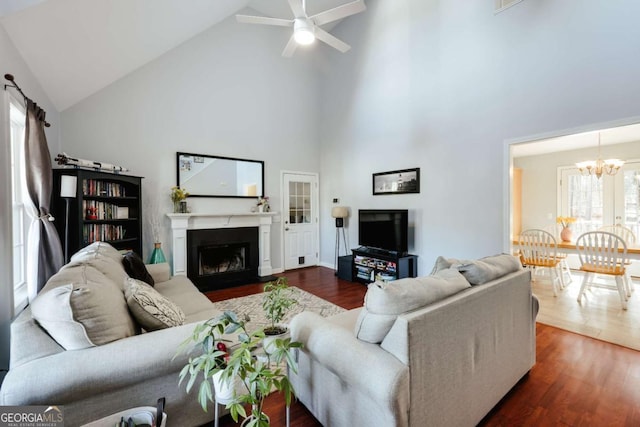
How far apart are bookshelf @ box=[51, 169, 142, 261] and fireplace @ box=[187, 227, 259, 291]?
812 mm

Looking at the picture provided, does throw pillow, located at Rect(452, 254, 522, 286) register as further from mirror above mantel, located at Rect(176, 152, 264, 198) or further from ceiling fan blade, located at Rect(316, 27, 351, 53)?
mirror above mantel, located at Rect(176, 152, 264, 198)

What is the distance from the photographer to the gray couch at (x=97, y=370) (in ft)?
3.86

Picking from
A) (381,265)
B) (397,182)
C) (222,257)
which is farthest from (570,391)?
(222,257)

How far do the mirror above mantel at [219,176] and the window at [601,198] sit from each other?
6175 millimetres

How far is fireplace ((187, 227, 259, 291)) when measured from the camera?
447cm

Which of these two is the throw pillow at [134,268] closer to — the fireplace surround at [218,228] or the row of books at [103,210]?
the row of books at [103,210]

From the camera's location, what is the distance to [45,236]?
234cm

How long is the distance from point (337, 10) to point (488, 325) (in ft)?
10.2

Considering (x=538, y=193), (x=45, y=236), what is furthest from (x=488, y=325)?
(x=538, y=193)

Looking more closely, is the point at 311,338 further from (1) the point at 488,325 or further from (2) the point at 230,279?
(2) the point at 230,279

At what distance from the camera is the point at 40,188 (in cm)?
230

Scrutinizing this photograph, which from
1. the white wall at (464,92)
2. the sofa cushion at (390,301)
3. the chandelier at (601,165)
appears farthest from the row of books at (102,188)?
the chandelier at (601,165)

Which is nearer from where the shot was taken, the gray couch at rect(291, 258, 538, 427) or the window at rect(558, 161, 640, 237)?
the gray couch at rect(291, 258, 538, 427)

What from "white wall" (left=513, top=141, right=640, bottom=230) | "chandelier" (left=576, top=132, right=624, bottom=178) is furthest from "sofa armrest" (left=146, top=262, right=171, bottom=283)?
"white wall" (left=513, top=141, right=640, bottom=230)
